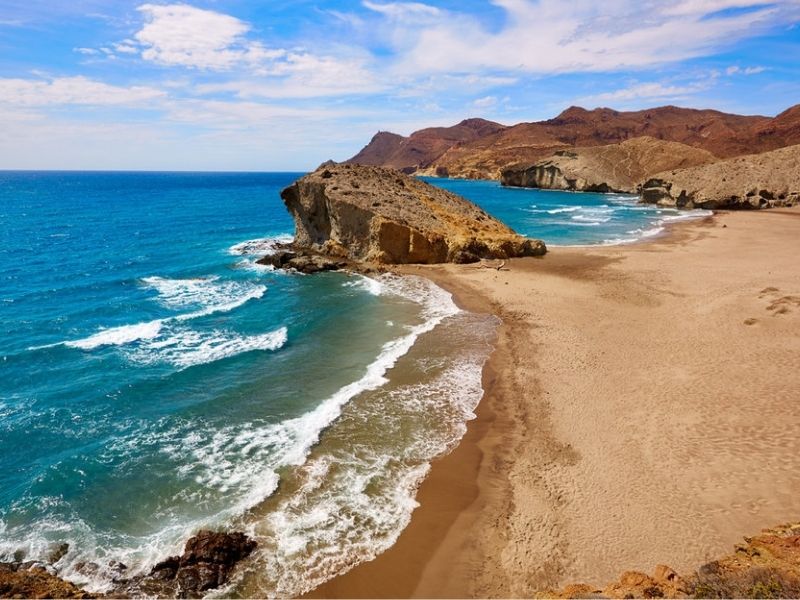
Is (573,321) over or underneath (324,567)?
over

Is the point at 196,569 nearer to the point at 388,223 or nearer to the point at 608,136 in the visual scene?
the point at 388,223

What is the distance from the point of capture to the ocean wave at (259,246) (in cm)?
4093

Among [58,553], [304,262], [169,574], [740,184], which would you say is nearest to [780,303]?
[169,574]

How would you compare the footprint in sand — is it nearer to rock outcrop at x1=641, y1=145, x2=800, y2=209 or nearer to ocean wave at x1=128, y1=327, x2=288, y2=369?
ocean wave at x1=128, y1=327, x2=288, y2=369

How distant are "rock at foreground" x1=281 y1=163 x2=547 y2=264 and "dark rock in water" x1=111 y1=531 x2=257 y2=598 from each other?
84.2 feet

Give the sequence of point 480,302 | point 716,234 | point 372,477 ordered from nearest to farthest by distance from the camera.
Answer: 1. point 372,477
2. point 480,302
3. point 716,234

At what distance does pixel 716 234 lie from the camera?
147 ft

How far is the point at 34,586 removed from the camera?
8.44m

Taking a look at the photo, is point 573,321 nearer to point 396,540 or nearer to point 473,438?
point 473,438

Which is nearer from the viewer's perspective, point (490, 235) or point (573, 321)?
point (573, 321)

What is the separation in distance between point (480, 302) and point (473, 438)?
1281 cm

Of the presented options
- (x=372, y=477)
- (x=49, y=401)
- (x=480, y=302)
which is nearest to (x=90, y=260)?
(x=49, y=401)

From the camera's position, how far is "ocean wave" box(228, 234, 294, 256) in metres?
40.9

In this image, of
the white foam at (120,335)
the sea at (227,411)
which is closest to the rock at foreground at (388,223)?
the sea at (227,411)
